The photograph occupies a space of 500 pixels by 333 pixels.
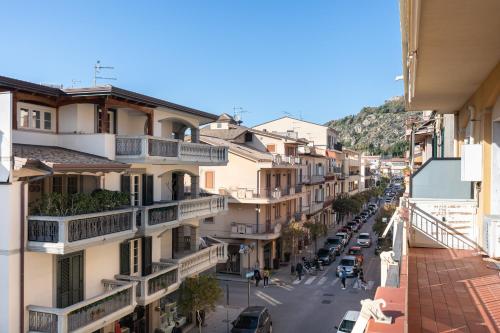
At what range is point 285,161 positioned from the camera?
38.8 m

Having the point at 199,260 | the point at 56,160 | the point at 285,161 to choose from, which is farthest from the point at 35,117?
the point at 285,161

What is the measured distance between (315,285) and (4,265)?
2260 cm

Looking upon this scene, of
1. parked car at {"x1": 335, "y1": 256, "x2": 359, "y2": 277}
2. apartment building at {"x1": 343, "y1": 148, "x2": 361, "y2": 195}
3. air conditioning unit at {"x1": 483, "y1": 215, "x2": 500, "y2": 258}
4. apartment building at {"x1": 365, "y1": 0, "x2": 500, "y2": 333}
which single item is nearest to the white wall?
apartment building at {"x1": 365, "y1": 0, "x2": 500, "y2": 333}

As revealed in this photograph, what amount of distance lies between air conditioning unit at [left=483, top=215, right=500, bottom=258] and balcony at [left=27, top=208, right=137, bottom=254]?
10.1 metres

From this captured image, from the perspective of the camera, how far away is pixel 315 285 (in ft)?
104

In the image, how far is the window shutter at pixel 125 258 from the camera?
58.8ft

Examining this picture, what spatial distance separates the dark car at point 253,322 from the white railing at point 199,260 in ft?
9.01

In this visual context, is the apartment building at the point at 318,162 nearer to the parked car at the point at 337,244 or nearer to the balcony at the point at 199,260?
the parked car at the point at 337,244

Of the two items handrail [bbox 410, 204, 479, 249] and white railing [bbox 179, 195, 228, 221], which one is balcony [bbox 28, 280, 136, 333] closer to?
white railing [bbox 179, 195, 228, 221]

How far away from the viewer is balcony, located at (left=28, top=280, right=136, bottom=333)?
42.3 ft

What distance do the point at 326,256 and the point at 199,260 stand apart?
20.0m

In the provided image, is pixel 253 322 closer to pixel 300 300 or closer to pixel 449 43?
pixel 300 300

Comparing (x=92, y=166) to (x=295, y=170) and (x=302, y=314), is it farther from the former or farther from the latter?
(x=295, y=170)

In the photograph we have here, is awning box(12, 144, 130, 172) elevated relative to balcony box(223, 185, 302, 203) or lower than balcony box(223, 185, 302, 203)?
elevated
